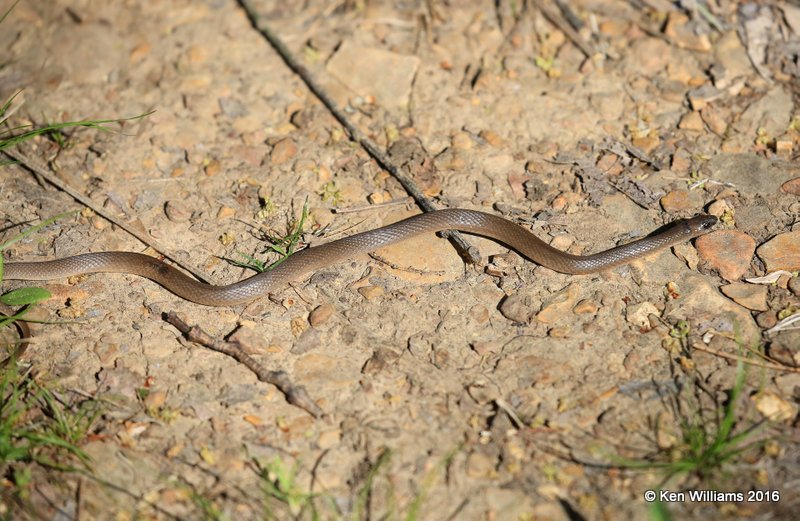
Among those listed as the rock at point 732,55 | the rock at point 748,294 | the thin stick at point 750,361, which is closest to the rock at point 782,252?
the rock at point 748,294

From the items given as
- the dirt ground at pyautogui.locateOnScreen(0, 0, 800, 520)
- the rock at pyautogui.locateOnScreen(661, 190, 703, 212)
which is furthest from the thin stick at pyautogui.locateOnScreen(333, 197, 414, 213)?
the rock at pyautogui.locateOnScreen(661, 190, 703, 212)

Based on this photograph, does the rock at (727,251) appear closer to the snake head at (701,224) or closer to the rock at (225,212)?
the snake head at (701,224)

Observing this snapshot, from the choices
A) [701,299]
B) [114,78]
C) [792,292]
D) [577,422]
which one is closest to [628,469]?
[577,422]

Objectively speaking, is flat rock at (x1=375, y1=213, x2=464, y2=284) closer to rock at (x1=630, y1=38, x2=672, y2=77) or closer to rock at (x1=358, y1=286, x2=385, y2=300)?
rock at (x1=358, y1=286, x2=385, y2=300)

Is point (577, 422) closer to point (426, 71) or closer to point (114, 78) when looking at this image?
point (426, 71)

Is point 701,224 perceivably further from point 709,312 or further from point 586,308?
point 586,308
